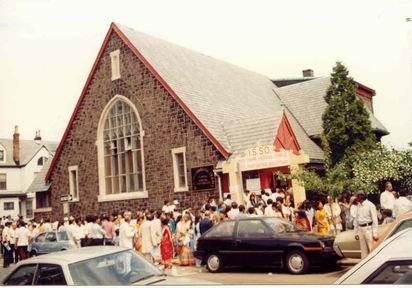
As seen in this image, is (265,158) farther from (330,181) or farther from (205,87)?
(205,87)

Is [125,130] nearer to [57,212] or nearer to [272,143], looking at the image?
[57,212]

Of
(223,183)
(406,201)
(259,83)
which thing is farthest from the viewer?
(259,83)

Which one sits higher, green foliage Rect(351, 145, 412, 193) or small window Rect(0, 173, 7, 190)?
small window Rect(0, 173, 7, 190)

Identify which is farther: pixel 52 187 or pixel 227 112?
pixel 52 187

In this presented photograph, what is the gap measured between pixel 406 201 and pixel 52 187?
1465cm

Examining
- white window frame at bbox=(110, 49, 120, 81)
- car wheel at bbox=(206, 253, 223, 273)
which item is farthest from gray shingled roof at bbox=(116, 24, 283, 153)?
car wheel at bbox=(206, 253, 223, 273)

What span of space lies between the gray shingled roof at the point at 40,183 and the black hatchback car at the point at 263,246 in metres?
12.3

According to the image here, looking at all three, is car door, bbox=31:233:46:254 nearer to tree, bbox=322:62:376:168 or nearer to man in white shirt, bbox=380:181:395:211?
tree, bbox=322:62:376:168

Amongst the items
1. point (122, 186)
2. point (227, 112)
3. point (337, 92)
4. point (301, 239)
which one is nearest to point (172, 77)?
point (227, 112)

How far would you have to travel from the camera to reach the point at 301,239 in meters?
8.45

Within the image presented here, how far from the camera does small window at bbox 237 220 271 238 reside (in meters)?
8.94

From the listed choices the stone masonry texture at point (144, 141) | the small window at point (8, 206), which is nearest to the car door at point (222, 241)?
the stone masonry texture at point (144, 141)

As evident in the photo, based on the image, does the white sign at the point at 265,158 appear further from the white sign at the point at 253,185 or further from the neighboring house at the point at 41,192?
the neighboring house at the point at 41,192

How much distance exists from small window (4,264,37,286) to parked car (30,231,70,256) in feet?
27.3
